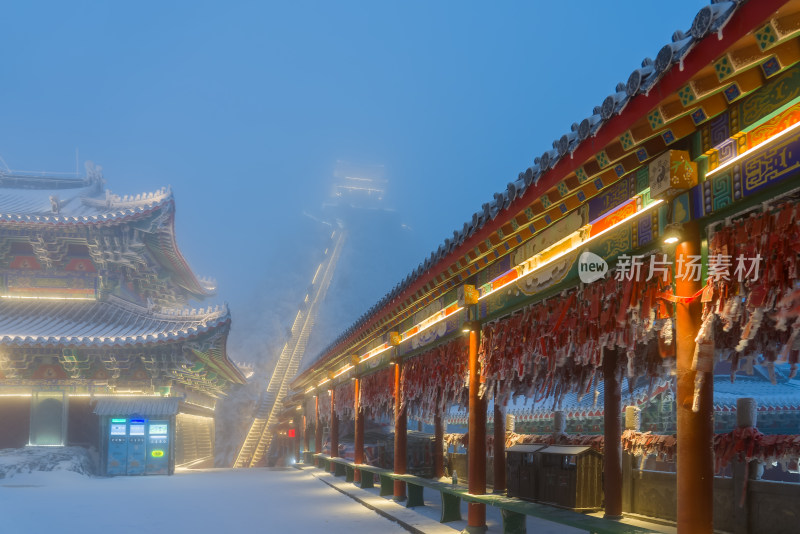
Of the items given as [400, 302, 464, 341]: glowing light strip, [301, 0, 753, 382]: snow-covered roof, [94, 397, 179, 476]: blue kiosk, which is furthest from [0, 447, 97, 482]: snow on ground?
[301, 0, 753, 382]: snow-covered roof

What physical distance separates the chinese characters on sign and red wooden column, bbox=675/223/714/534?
0.06 metres

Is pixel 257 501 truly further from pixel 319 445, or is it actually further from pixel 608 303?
pixel 319 445

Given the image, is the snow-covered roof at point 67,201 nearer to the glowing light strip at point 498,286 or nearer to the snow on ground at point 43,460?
the snow on ground at point 43,460

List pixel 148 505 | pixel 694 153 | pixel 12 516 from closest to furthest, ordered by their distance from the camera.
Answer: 1. pixel 694 153
2. pixel 12 516
3. pixel 148 505

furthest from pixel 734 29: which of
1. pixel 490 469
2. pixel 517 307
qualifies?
pixel 490 469

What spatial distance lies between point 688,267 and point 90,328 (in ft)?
69.9

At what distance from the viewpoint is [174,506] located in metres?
14.1

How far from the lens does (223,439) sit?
57.3 meters

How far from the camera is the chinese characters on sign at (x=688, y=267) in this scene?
178 inches

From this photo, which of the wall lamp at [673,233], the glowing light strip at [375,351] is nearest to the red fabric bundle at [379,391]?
the glowing light strip at [375,351]

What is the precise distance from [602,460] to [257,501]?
799cm

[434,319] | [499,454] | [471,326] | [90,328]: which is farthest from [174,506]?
[90,328]

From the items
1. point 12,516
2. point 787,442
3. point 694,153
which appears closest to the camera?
point 694,153

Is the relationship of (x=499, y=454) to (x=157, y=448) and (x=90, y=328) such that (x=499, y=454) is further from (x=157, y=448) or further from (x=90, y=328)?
(x=90, y=328)
